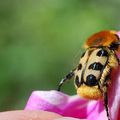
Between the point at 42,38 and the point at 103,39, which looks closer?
the point at 103,39

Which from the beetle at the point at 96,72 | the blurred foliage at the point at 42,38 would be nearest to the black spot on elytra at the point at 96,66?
the beetle at the point at 96,72

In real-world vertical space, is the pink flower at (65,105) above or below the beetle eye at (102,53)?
below

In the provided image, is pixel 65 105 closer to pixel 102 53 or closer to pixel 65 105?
pixel 65 105

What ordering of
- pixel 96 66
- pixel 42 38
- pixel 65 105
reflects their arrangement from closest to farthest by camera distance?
pixel 96 66 < pixel 65 105 < pixel 42 38

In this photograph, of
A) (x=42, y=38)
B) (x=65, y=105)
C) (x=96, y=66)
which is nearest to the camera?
(x=96, y=66)

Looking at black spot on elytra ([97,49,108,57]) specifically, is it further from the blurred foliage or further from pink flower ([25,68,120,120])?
the blurred foliage

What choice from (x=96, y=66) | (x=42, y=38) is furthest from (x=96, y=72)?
(x=42, y=38)

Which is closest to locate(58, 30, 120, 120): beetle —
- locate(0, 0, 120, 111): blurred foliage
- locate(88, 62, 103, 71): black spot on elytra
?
locate(88, 62, 103, 71): black spot on elytra

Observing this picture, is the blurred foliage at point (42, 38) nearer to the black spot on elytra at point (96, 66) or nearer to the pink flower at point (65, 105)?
the pink flower at point (65, 105)
